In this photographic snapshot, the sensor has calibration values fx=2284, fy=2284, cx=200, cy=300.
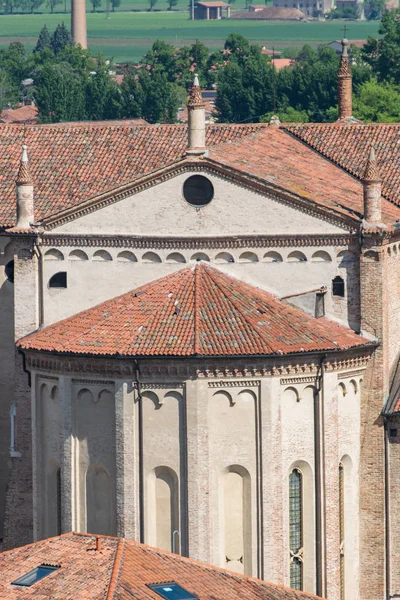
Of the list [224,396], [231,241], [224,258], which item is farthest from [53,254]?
[224,396]

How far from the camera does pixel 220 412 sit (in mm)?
54844

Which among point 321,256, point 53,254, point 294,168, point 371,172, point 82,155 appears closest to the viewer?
point 371,172

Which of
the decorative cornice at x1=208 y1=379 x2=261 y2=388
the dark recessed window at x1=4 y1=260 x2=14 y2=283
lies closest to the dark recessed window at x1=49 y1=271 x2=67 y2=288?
the dark recessed window at x1=4 y1=260 x2=14 y2=283

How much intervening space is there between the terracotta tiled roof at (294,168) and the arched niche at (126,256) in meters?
3.18

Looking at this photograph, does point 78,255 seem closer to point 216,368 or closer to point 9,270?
point 9,270

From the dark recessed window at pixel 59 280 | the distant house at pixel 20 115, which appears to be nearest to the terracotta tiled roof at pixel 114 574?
the dark recessed window at pixel 59 280

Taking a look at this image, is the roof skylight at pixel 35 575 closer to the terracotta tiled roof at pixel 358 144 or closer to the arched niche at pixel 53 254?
the arched niche at pixel 53 254

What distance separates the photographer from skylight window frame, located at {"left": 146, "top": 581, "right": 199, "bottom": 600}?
4759cm

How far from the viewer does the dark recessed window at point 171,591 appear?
47.6 m

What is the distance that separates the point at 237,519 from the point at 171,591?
751 cm

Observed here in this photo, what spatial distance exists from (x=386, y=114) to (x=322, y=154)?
142 feet

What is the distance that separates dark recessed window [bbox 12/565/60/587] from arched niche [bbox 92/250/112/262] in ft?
34.5

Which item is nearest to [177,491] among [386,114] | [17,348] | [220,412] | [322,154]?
[220,412]

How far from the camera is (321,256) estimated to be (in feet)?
187
